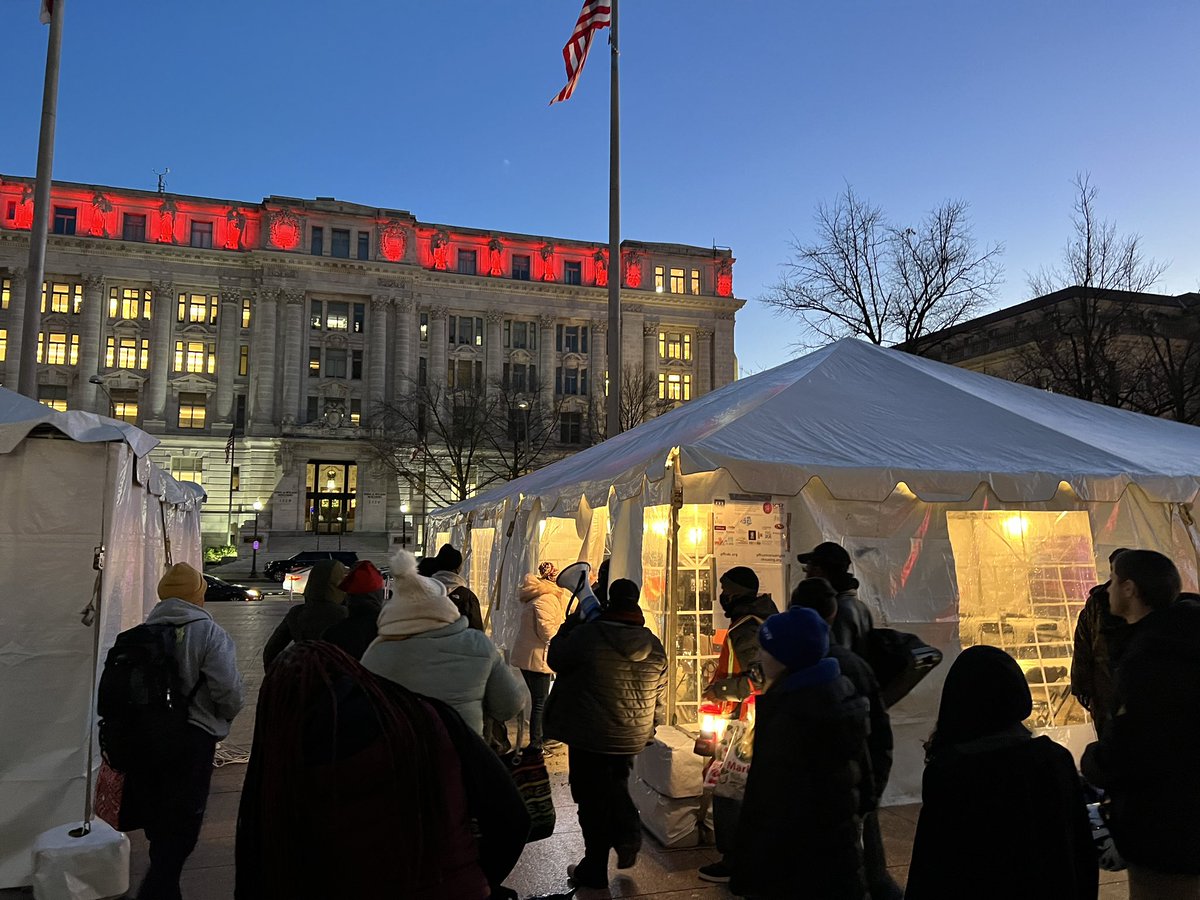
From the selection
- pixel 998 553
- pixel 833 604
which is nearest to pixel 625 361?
pixel 998 553

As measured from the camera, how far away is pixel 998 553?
9531 mm

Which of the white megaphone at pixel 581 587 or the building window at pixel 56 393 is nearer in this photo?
the white megaphone at pixel 581 587

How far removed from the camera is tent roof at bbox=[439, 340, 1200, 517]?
714 centimetres

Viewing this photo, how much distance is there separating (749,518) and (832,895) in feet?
17.0

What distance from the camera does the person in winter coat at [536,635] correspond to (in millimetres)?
8781

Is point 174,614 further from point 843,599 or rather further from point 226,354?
point 226,354

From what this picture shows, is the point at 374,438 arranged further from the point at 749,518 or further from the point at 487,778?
the point at 487,778

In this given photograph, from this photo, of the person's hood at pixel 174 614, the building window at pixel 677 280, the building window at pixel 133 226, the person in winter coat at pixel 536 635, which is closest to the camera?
the person's hood at pixel 174 614

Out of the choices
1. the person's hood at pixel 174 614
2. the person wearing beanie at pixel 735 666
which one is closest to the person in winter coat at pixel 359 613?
the person's hood at pixel 174 614

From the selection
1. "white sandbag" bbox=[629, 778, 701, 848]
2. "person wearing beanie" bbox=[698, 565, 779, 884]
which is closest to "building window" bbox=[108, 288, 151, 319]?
"white sandbag" bbox=[629, 778, 701, 848]

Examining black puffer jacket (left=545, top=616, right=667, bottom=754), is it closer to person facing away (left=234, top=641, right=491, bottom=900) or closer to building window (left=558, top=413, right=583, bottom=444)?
person facing away (left=234, top=641, right=491, bottom=900)

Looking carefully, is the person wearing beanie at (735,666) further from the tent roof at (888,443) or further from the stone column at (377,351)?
the stone column at (377,351)

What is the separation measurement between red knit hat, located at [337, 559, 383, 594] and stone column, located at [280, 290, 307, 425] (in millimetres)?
56796

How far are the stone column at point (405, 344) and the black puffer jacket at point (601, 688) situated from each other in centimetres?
5697
